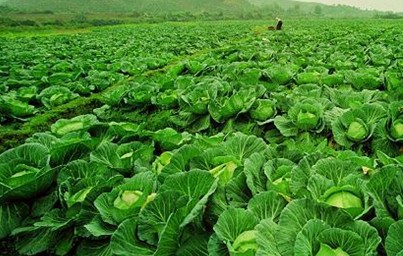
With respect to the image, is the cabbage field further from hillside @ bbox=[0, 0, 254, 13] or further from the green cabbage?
hillside @ bbox=[0, 0, 254, 13]

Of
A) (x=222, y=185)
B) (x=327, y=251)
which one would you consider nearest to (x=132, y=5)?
(x=222, y=185)

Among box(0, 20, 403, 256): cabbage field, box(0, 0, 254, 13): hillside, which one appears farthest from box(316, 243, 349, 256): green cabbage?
box(0, 0, 254, 13): hillside

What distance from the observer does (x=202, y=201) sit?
2.19 meters

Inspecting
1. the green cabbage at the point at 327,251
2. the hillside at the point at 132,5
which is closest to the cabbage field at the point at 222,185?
the green cabbage at the point at 327,251

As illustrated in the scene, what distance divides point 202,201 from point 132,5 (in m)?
164

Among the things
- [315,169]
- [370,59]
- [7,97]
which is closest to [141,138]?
[315,169]

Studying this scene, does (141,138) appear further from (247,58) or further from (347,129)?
(247,58)

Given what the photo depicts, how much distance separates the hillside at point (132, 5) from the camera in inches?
5172

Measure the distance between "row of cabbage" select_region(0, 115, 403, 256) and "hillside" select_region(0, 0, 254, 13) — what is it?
118m

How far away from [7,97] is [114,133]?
3.60 metres

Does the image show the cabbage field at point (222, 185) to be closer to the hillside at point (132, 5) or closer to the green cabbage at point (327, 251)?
the green cabbage at point (327, 251)

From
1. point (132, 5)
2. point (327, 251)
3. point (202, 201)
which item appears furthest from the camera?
point (132, 5)

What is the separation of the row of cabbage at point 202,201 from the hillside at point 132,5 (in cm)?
11810

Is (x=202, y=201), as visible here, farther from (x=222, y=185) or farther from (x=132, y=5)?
(x=132, y=5)
